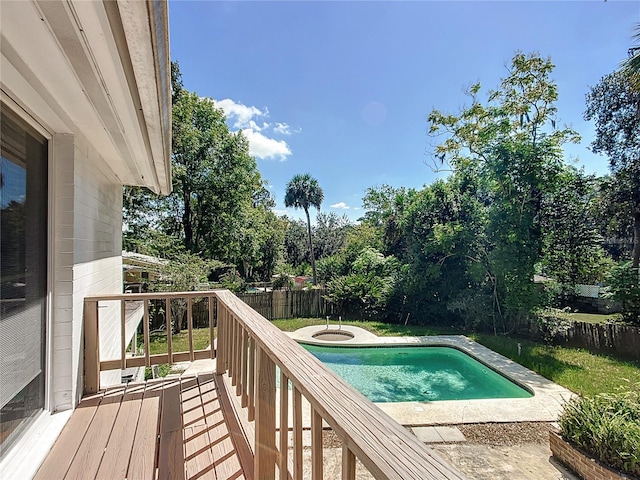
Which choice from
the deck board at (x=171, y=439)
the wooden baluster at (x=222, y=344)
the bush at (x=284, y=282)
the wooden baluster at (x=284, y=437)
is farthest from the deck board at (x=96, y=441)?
the bush at (x=284, y=282)

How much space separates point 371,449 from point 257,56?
1150cm

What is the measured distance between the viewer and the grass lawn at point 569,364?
6738mm

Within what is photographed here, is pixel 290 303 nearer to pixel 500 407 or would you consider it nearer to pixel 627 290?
pixel 500 407

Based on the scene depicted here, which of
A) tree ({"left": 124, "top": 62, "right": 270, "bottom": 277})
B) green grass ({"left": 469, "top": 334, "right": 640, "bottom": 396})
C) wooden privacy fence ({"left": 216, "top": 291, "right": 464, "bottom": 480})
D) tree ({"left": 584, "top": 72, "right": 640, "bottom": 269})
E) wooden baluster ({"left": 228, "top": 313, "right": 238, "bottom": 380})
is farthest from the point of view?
tree ({"left": 124, "top": 62, "right": 270, "bottom": 277})

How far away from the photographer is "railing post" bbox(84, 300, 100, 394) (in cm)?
289

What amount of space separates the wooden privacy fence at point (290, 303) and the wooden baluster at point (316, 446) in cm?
1236

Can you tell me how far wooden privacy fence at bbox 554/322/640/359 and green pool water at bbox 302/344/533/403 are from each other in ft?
11.5

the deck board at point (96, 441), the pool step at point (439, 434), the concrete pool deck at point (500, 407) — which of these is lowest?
the concrete pool deck at point (500, 407)

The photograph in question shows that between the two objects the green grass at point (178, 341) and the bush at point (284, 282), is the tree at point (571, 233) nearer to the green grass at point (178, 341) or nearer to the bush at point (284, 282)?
the green grass at point (178, 341)

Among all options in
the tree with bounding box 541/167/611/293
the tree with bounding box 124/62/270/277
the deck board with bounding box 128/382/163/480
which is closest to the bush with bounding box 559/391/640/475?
the deck board with bounding box 128/382/163/480

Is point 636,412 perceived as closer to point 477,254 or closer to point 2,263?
point 2,263

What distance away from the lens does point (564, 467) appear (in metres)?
4.08

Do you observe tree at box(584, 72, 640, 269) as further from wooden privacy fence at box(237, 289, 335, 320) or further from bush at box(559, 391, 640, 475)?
wooden privacy fence at box(237, 289, 335, 320)

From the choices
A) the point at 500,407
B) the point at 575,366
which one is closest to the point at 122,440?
the point at 500,407
